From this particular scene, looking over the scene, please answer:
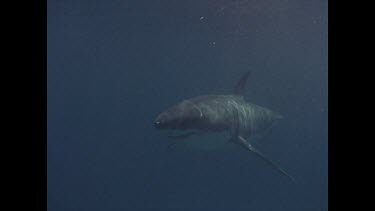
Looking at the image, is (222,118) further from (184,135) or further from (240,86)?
(240,86)

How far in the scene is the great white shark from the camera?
30.5 ft

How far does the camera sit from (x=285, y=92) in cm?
7012

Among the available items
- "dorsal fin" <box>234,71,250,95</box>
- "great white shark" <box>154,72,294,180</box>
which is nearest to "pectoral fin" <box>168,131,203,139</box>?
"great white shark" <box>154,72,294,180</box>

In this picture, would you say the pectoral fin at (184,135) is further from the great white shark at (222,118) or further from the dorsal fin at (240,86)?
the dorsal fin at (240,86)

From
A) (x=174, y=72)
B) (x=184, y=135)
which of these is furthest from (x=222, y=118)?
(x=174, y=72)

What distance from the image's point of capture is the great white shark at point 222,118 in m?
9.29

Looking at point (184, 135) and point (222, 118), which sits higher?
point (222, 118)

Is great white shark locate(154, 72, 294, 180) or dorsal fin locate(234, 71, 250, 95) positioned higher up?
dorsal fin locate(234, 71, 250, 95)

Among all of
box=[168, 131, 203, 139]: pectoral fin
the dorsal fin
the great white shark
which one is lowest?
box=[168, 131, 203, 139]: pectoral fin

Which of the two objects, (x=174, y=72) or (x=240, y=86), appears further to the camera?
(x=174, y=72)

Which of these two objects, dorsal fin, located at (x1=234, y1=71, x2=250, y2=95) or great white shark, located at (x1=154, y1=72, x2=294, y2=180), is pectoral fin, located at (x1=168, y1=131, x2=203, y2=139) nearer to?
great white shark, located at (x1=154, y1=72, x2=294, y2=180)

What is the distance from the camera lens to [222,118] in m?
10.6
